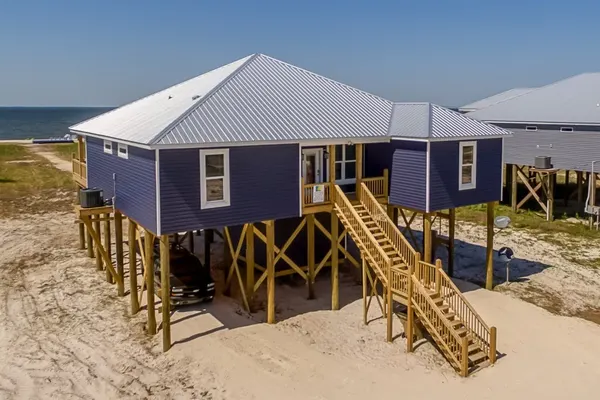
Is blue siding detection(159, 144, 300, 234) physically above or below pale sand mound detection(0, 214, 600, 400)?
above

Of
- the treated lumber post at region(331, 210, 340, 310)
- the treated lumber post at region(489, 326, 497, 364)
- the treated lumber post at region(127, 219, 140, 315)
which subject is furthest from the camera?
the treated lumber post at region(331, 210, 340, 310)

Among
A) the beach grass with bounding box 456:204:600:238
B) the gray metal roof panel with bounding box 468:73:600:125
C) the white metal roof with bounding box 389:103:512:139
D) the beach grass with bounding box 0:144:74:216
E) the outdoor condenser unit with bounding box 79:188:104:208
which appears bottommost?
the beach grass with bounding box 456:204:600:238

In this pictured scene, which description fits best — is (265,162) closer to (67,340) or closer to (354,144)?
(354,144)

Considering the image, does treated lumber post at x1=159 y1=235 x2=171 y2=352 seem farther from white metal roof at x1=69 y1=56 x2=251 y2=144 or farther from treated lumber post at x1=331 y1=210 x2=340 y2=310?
treated lumber post at x1=331 y1=210 x2=340 y2=310

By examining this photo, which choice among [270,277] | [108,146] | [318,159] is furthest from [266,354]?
[108,146]

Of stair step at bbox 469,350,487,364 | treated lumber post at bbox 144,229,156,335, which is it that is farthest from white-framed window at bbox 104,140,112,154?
stair step at bbox 469,350,487,364

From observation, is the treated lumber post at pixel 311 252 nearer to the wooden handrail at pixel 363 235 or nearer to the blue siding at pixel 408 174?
the wooden handrail at pixel 363 235

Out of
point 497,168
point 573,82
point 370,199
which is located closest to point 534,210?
point 573,82
